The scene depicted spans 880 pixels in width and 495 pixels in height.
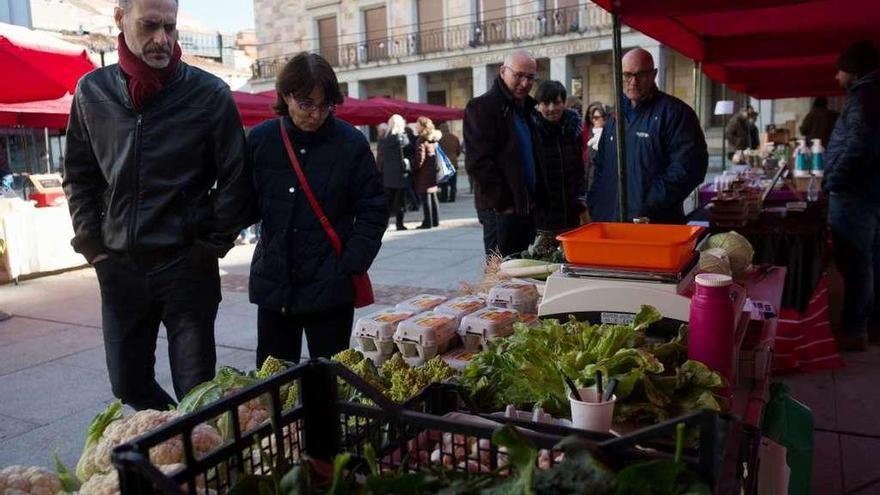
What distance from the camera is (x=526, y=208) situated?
491cm

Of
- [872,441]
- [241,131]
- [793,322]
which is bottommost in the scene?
[872,441]

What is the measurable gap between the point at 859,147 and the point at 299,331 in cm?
385

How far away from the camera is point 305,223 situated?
3012 mm

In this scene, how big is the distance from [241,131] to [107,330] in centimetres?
92

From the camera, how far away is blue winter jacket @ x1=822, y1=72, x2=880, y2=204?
478 centimetres

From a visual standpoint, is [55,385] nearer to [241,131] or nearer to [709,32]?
[241,131]

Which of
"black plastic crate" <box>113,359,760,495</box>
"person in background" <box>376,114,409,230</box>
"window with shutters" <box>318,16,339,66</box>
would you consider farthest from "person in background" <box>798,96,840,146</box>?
"window with shutters" <box>318,16,339,66</box>

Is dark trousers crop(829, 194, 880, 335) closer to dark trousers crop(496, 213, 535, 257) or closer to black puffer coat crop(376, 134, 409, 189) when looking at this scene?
dark trousers crop(496, 213, 535, 257)

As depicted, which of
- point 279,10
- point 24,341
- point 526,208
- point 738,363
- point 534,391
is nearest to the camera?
point 534,391

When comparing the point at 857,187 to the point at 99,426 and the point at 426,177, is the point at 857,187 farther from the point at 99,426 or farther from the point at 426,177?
the point at 426,177

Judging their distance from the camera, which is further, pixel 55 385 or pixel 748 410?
pixel 55 385

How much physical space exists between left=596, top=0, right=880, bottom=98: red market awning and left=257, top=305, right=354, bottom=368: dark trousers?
85.4 inches

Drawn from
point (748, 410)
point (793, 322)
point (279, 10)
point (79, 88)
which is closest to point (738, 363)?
point (748, 410)

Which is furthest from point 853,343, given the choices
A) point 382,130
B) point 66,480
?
point 382,130
